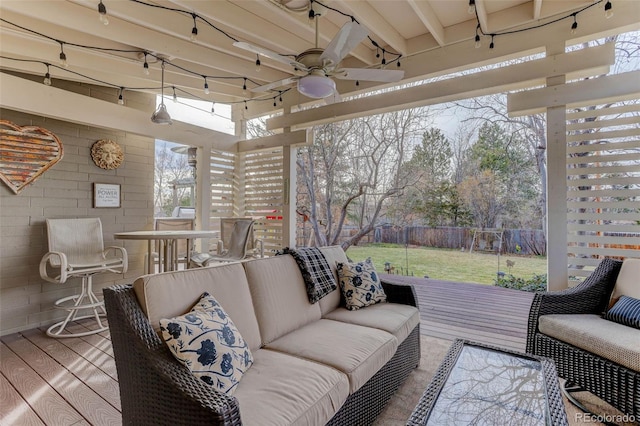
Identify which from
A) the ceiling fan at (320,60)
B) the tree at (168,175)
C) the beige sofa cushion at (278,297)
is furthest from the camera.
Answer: the tree at (168,175)

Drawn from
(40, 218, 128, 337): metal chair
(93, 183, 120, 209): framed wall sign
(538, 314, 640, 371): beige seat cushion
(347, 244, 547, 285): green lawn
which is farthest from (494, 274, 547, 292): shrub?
(93, 183, 120, 209): framed wall sign

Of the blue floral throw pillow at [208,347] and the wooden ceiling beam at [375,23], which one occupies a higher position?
the wooden ceiling beam at [375,23]

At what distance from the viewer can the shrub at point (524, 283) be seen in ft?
17.3

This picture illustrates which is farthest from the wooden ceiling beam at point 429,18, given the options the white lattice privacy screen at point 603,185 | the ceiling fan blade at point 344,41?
the white lattice privacy screen at point 603,185

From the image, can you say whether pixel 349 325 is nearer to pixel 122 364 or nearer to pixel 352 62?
pixel 122 364

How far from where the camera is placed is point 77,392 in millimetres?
2246

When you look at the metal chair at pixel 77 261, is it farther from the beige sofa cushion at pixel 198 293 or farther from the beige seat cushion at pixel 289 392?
the beige seat cushion at pixel 289 392

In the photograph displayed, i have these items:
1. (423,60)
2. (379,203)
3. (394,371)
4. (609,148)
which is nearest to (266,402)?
(394,371)

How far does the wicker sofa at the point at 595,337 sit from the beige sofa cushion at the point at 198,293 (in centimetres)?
205

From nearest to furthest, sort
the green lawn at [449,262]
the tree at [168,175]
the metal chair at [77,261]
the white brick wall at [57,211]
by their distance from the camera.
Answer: the metal chair at [77,261] → the white brick wall at [57,211] → the green lawn at [449,262] → the tree at [168,175]

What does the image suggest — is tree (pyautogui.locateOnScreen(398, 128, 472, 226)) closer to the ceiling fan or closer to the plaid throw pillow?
the ceiling fan

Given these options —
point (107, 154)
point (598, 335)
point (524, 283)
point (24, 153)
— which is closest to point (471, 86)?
point (598, 335)

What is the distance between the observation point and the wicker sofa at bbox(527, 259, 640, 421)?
5.98ft

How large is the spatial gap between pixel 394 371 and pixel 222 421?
1.40m
